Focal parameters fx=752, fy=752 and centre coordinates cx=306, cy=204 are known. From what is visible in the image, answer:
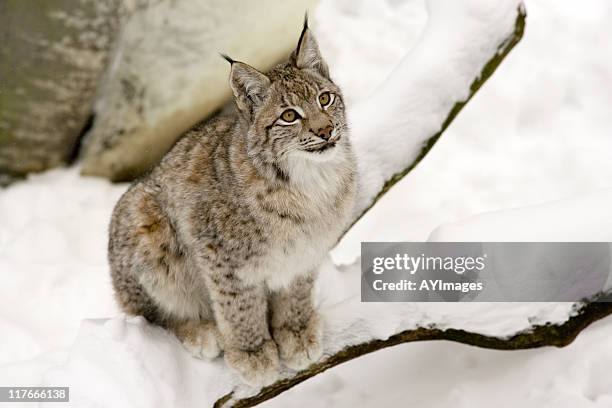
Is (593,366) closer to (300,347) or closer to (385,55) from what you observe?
(300,347)

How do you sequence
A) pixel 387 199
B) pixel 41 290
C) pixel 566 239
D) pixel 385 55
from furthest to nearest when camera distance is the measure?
pixel 385 55, pixel 387 199, pixel 41 290, pixel 566 239

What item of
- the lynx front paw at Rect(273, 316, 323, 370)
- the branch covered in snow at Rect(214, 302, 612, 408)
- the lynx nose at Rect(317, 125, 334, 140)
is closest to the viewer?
the lynx nose at Rect(317, 125, 334, 140)

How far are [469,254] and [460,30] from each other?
1069mm

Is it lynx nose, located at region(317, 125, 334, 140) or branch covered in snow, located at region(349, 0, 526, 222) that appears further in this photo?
branch covered in snow, located at region(349, 0, 526, 222)

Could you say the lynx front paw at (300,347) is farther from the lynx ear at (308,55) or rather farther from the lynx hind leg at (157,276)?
the lynx ear at (308,55)

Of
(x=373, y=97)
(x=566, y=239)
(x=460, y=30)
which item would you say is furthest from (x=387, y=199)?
(x=566, y=239)

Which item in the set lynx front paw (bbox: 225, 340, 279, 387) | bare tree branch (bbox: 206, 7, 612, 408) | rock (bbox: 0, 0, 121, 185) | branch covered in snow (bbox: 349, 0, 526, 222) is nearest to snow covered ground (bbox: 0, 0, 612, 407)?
bare tree branch (bbox: 206, 7, 612, 408)

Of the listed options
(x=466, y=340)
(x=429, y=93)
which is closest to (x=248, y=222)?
(x=466, y=340)

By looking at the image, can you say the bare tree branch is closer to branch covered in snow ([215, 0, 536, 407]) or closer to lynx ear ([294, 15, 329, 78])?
branch covered in snow ([215, 0, 536, 407])

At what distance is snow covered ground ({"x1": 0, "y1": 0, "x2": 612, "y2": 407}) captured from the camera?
2.85 m

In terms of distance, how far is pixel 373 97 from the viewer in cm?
334

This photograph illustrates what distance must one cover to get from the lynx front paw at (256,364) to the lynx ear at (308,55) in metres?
1.00

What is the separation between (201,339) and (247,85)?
3.25ft

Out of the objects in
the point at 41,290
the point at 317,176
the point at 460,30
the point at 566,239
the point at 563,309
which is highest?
the point at 460,30
